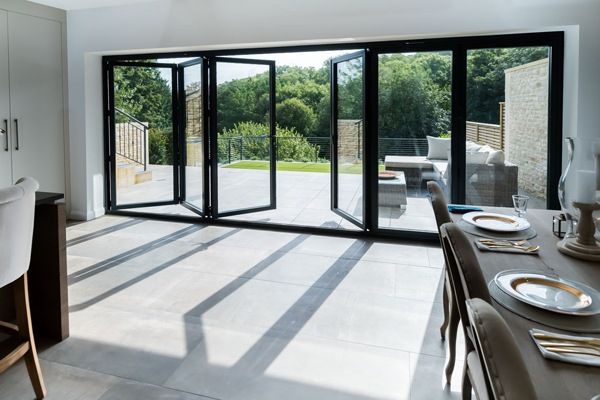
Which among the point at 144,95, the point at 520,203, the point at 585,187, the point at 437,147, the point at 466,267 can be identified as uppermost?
the point at 144,95

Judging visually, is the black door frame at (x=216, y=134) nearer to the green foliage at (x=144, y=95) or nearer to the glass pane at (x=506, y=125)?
the green foliage at (x=144, y=95)

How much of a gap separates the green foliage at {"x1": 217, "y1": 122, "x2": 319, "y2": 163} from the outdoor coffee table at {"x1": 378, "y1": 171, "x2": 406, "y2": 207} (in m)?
1.27

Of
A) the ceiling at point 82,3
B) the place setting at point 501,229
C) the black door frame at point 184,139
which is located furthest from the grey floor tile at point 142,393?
the ceiling at point 82,3

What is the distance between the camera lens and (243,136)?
5809mm

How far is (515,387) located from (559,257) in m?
1.21

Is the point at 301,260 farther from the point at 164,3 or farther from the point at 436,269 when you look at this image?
the point at 164,3

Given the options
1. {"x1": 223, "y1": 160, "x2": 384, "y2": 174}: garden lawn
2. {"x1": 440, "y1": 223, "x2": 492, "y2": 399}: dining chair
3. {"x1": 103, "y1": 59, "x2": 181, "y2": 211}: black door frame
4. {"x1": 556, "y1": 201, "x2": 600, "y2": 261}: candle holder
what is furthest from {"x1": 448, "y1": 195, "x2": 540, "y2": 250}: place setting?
{"x1": 103, "y1": 59, "x2": 181, "y2": 211}: black door frame

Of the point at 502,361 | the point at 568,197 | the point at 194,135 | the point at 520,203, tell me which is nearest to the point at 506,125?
the point at 520,203

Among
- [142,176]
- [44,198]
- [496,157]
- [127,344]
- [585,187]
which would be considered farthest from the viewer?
[142,176]

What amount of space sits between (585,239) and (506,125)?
9.43ft

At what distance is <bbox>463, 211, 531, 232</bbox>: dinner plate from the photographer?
6.79ft

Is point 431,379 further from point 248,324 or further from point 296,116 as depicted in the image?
point 296,116

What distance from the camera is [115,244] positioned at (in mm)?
4684

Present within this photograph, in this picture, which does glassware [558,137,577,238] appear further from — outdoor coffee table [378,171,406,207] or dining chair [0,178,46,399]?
outdoor coffee table [378,171,406,207]
